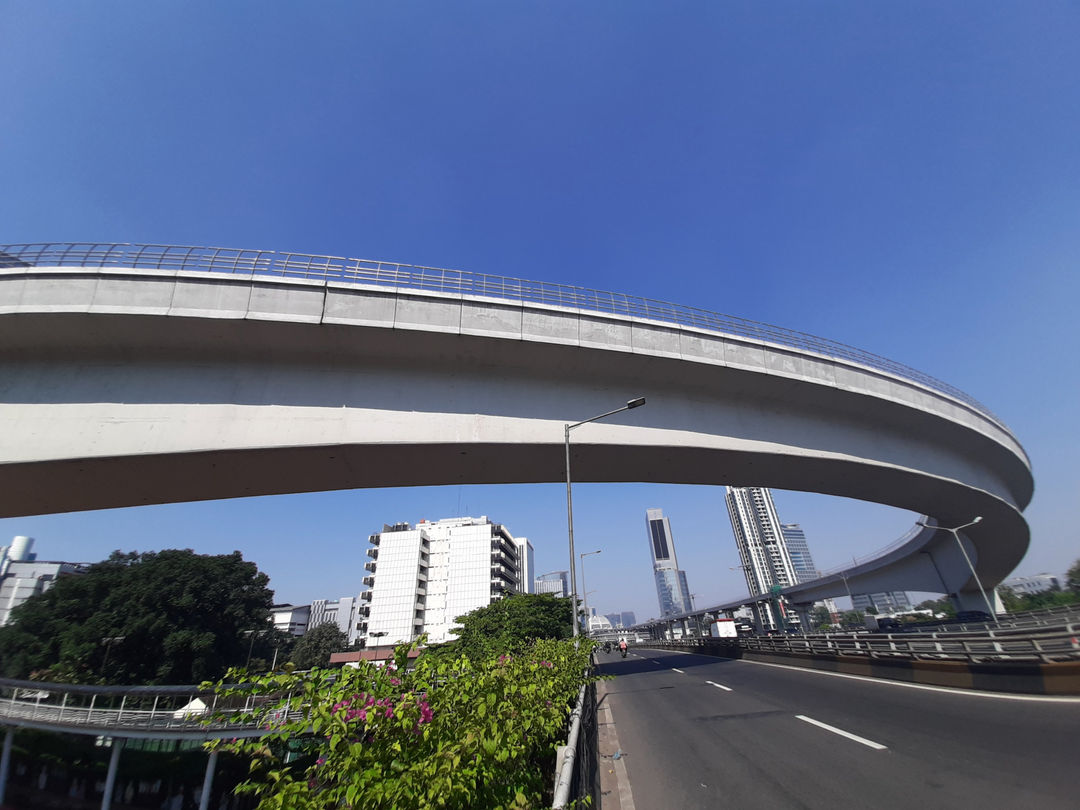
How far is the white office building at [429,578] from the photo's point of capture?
2731 inches

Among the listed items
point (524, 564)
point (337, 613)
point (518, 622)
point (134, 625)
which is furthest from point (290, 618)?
point (518, 622)

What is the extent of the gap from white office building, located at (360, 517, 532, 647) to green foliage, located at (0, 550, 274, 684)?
87.7 feet

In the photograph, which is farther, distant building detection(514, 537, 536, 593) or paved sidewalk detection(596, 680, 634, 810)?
distant building detection(514, 537, 536, 593)

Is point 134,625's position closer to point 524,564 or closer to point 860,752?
point 860,752

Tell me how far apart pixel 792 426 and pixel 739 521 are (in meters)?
162

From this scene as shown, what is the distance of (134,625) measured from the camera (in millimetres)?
36781

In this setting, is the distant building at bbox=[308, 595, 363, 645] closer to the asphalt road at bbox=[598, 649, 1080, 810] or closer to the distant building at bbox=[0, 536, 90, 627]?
the distant building at bbox=[0, 536, 90, 627]

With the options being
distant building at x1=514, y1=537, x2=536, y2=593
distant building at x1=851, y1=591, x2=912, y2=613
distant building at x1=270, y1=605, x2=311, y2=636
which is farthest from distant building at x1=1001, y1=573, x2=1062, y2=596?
distant building at x1=270, y1=605, x2=311, y2=636

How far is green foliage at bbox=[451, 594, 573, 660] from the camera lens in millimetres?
37562

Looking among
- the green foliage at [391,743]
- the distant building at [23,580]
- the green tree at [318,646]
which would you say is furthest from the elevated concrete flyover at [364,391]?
the distant building at [23,580]

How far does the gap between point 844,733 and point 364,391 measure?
1272 centimetres

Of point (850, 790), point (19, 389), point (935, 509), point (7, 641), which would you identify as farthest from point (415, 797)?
point (7, 641)

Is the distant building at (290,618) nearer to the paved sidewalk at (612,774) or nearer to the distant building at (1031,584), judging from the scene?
the paved sidewalk at (612,774)

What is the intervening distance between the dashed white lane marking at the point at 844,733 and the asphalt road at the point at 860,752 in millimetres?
23
